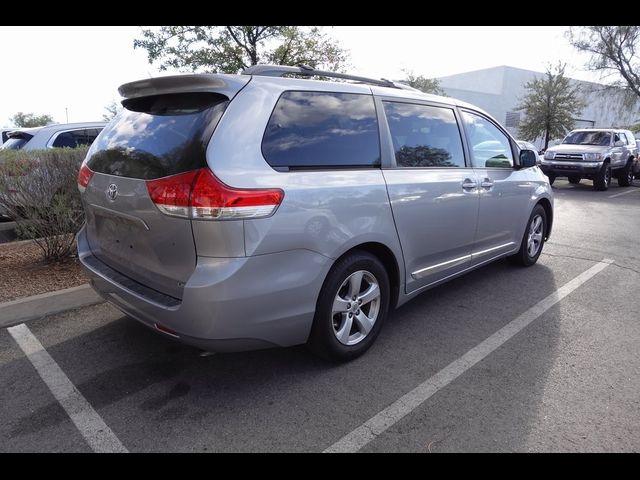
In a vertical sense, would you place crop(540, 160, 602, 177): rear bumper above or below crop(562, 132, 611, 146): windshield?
below

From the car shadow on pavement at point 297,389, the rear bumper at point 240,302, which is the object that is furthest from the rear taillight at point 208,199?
the car shadow on pavement at point 297,389

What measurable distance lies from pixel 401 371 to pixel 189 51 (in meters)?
12.1

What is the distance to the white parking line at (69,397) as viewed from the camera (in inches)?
90.7

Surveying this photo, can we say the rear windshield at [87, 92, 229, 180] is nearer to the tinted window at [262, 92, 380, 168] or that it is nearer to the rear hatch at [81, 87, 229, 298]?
the rear hatch at [81, 87, 229, 298]

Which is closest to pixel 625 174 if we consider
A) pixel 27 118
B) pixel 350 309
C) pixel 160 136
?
pixel 350 309

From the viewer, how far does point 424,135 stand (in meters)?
3.61

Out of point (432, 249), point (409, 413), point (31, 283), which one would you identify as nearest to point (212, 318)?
point (409, 413)

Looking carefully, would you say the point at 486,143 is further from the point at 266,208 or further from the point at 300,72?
the point at 266,208

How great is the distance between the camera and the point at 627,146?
15812 mm

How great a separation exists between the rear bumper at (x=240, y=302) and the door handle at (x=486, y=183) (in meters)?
2.10

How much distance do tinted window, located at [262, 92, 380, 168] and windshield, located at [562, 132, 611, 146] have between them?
14991mm

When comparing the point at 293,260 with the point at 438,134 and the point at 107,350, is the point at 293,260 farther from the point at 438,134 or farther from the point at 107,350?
the point at 438,134

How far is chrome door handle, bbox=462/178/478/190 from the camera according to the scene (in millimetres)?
3811

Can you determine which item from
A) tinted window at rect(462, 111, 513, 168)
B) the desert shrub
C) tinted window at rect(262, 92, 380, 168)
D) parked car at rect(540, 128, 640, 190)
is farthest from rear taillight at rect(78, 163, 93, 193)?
parked car at rect(540, 128, 640, 190)
